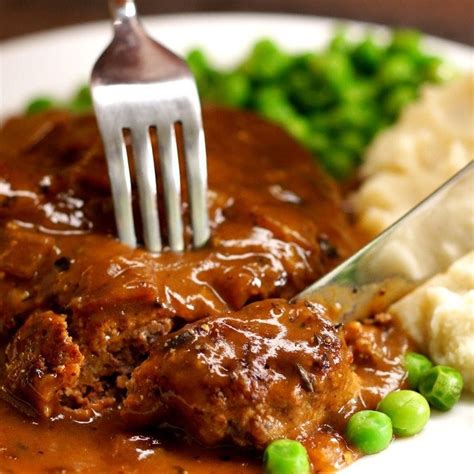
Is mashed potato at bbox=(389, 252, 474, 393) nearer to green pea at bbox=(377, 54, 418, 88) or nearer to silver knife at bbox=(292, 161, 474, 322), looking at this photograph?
silver knife at bbox=(292, 161, 474, 322)

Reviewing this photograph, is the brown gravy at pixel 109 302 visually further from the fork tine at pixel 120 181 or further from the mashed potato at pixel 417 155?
the mashed potato at pixel 417 155

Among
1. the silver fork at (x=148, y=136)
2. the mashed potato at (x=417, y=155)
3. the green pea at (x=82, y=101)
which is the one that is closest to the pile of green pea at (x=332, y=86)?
the mashed potato at (x=417, y=155)

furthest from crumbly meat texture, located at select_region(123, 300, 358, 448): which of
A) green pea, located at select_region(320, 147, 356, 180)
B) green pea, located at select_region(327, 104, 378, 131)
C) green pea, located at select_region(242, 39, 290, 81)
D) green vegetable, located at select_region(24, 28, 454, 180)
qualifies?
green pea, located at select_region(242, 39, 290, 81)

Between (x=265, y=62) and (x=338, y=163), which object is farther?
(x=265, y=62)

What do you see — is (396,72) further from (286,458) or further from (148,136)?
(286,458)

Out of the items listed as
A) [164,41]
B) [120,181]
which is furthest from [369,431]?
[164,41]

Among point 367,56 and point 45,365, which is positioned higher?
point 367,56

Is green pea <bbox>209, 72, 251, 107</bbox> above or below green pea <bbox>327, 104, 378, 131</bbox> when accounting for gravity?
above
